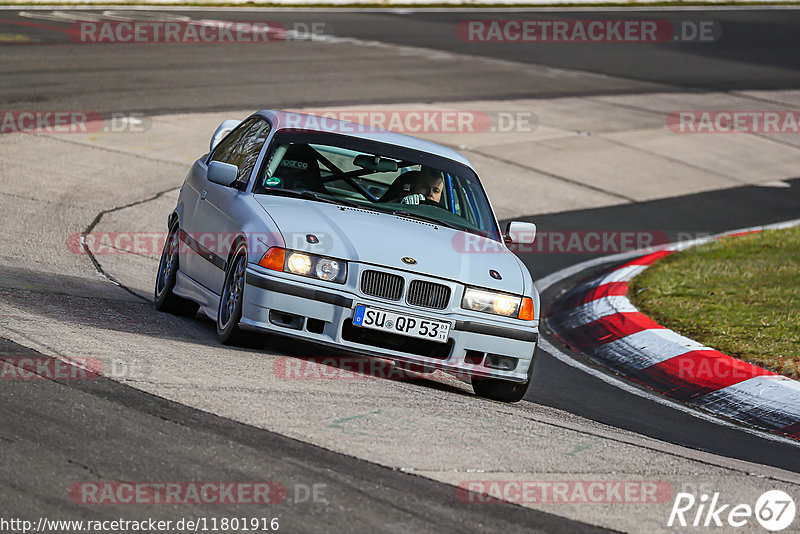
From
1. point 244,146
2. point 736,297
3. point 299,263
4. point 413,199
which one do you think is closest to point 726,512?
point 299,263

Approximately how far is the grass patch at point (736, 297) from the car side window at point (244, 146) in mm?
3788

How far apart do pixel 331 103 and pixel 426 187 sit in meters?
12.0

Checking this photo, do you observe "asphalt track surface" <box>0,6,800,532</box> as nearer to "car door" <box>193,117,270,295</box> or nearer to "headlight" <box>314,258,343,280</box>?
"car door" <box>193,117,270,295</box>

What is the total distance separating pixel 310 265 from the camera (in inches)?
273

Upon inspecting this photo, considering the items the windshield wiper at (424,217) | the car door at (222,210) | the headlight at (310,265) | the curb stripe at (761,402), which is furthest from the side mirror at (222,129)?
the curb stripe at (761,402)

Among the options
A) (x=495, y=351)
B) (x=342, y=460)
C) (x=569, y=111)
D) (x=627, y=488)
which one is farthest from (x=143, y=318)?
(x=569, y=111)

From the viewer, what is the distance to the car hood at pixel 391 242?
6.98 m

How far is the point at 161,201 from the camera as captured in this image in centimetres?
1334

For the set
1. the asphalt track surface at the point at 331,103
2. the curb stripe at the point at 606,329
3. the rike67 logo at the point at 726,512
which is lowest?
the curb stripe at the point at 606,329

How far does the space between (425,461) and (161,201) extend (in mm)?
8689

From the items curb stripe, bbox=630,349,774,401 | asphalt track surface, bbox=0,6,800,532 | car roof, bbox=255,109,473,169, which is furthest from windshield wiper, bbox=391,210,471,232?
curb stripe, bbox=630,349,774,401

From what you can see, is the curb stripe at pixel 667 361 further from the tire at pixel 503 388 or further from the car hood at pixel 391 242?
the car hood at pixel 391 242

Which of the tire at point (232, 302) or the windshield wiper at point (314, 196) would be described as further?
the windshield wiper at point (314, 196)

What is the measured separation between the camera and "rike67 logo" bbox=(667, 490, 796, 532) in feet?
16.5
